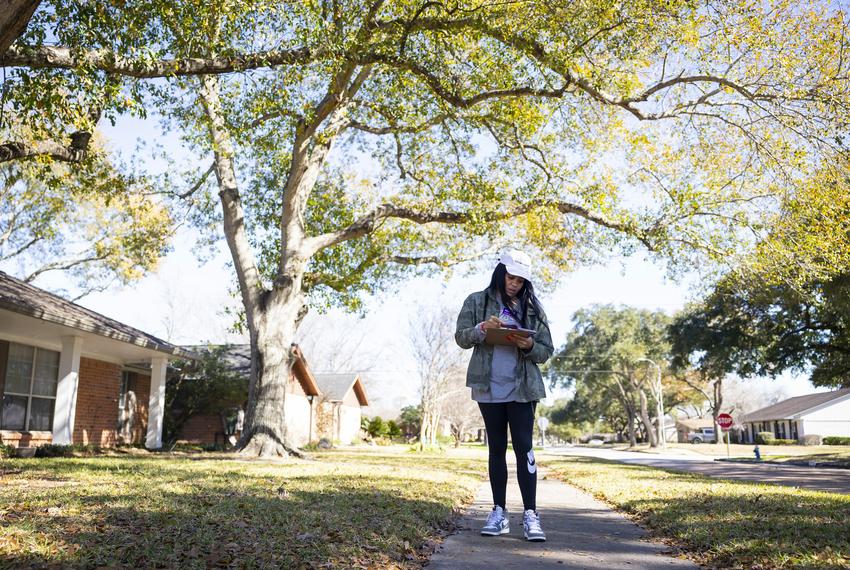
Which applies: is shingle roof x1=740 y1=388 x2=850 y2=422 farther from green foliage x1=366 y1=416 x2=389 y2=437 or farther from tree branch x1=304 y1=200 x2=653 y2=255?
tree branch x1=304 y1=200 x2=653 y2=255

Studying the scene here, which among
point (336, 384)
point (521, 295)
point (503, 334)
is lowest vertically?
point (503, 334)

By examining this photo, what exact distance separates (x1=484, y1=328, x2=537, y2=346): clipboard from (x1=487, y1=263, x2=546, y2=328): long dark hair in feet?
1.22

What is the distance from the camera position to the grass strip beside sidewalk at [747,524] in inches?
151

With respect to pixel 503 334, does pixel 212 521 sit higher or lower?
lower

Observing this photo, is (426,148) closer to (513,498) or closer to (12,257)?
(513,498)

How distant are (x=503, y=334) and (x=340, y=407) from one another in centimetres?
3645

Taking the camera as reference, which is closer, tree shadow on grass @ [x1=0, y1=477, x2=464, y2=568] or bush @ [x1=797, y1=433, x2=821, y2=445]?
tree shadow on grass @ [x1=0, y1=477, x2=464, y2=568]

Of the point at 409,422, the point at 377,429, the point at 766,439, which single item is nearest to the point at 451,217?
the point at 377,429

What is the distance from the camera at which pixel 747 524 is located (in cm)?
495

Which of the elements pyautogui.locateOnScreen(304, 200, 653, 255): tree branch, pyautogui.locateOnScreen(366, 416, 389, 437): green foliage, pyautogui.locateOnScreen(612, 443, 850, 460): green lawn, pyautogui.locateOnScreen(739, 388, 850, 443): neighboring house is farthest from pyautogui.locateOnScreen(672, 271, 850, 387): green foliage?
pyautogui.locateOnScreen(739, 388, 850, 443): neighboring house

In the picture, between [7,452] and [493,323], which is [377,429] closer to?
[7,452]

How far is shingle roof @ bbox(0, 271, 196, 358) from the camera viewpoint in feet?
38.4

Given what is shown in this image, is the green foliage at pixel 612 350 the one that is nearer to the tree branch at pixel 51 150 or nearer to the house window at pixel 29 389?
the house window at pixel 29 389

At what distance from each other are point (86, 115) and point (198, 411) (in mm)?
16943
